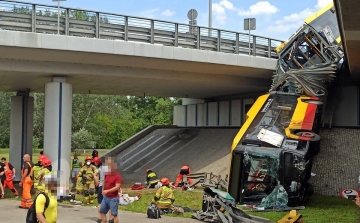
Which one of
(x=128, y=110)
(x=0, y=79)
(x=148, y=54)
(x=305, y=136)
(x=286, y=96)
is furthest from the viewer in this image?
(x=128, y=110)

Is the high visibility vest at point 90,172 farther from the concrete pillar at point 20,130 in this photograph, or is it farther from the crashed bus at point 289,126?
the concrete pillar at point 20,130

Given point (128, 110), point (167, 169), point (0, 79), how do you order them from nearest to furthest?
point (0, 79), point (167, 169), point (128, 110)

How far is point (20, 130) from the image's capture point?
2380cm

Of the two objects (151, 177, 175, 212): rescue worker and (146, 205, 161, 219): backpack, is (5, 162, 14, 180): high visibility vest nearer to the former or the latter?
(151, 177, 175, 212): rescue worker

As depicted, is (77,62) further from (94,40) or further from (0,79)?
(0,79)

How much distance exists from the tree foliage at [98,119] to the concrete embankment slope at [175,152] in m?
24.6

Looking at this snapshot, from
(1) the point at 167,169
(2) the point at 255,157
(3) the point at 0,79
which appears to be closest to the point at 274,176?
(2) the point at 255,157

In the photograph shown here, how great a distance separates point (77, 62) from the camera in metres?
17.6

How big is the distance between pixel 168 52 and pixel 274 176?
566 cm

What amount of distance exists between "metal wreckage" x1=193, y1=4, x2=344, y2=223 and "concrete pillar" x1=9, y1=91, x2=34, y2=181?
37.3 feet

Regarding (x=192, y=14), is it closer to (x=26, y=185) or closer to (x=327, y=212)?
(x=26, y=185)

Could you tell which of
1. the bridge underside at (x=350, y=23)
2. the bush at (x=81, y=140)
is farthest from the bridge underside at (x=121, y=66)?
the bush at (x=81, y=140)

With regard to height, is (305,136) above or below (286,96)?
below

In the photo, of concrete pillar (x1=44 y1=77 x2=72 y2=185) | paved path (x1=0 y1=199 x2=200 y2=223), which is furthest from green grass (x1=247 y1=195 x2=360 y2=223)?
concrete pillar (x1=44 y1=77 x2=72 y2=185)
